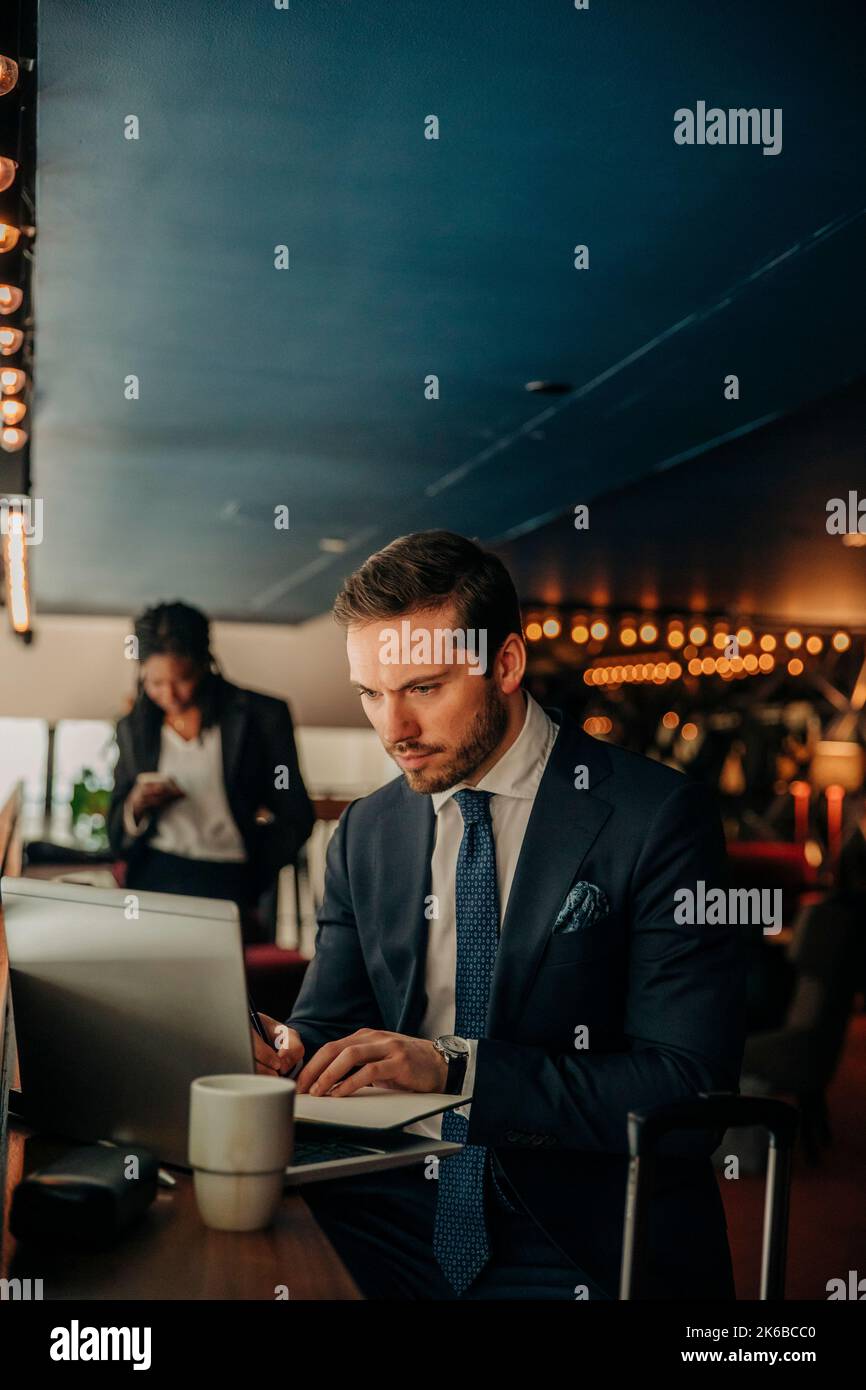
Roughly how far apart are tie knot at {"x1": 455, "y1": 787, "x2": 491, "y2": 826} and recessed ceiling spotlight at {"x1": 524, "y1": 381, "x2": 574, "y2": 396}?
9.02ft

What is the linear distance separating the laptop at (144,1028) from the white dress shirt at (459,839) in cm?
36

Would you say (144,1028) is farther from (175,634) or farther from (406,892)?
(175,634)

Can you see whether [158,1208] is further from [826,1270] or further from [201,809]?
[826,1270]

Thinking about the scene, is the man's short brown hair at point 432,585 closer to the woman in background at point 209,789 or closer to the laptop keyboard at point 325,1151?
the laptop keyboard at point 325,1151

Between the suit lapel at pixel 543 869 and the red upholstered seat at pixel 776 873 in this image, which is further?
the red upholstered seat at pixel 776 873

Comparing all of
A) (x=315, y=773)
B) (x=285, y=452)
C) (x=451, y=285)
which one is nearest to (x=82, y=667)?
(x=315, y=773)

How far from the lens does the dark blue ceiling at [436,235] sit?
2283 millimetres

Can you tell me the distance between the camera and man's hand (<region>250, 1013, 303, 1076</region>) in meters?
1.46

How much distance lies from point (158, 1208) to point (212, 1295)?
20cm

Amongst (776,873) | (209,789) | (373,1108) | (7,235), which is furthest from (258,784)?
(776,873)

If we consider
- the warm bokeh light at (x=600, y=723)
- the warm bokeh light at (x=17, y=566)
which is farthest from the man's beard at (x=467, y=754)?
the warm bokeh light at (x=600, y=723)

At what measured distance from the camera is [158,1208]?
1.21m

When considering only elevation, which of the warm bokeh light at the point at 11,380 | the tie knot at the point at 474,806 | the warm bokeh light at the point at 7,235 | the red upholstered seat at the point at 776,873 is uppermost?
the warm bokeh light at the point at 11,380

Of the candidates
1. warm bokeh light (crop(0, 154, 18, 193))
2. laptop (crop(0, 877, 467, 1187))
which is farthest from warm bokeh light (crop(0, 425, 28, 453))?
laptop (crop(0, 877, 467, 1187))
